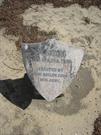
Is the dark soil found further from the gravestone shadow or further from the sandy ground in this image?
the gravestone shadow

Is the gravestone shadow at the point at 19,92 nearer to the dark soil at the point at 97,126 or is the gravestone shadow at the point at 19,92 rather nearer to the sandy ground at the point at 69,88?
the sandy ground at the point at 69,88

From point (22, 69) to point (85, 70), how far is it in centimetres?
184

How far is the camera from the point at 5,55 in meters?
13.0

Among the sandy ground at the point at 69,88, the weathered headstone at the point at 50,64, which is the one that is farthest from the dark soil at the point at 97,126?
the weathered headstone at the point at 50,64

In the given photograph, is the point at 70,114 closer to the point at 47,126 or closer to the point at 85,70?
the point at 47,126

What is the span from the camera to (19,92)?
12133 mm

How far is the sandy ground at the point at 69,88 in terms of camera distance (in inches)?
453

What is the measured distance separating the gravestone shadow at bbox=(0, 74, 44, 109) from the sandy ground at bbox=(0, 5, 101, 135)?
0.23 feet

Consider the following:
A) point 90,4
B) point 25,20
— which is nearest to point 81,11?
point 90,4

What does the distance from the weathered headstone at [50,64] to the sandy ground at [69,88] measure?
1.05 meters

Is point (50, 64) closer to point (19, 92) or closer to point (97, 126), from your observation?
point (19, 92)

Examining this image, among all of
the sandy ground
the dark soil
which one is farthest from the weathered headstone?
the dark soil

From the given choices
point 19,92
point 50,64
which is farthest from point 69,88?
point 50,64

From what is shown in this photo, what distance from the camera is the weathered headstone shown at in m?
10.8
